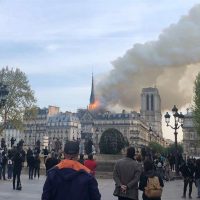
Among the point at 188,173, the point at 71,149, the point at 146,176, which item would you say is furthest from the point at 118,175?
the point at 188,173

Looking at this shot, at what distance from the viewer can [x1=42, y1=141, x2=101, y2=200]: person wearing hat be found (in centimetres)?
467

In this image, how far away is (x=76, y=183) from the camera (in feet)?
15.3

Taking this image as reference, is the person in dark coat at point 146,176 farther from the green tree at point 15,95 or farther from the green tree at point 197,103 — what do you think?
the green tree at point 15,95

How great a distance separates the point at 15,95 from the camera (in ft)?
206

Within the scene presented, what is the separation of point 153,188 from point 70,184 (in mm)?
3936

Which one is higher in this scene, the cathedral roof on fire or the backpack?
the cathedral roof on fire

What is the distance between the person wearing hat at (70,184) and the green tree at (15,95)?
5848cm

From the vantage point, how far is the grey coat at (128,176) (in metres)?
8.30

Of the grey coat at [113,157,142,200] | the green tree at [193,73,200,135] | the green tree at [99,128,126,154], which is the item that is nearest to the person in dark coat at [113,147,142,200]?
the grey coat at [113,157,142,200]

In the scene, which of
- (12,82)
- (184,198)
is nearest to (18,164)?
(184,198)

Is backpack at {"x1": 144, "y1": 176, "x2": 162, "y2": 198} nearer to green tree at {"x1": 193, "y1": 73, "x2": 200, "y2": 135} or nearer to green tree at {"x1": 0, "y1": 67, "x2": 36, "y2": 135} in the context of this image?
green tree at {"x1": 193, "y1": 73, "x2": 200, "y2": 135}

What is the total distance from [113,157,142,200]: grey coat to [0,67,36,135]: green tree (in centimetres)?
5505

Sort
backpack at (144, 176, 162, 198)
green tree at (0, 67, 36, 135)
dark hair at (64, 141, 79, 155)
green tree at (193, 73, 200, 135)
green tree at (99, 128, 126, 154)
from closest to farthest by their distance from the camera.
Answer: dark hair at (64, 141, 79, 155) → backpack at (144, 176, 162, 198) → green tree at (99, 128, 126, 154) → green tree at (193, 73, 200, 135) → green tree at (0, 67, 36, 135)

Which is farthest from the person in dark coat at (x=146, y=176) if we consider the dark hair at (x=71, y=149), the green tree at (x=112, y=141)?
the green tree at (x=112, y=141)
